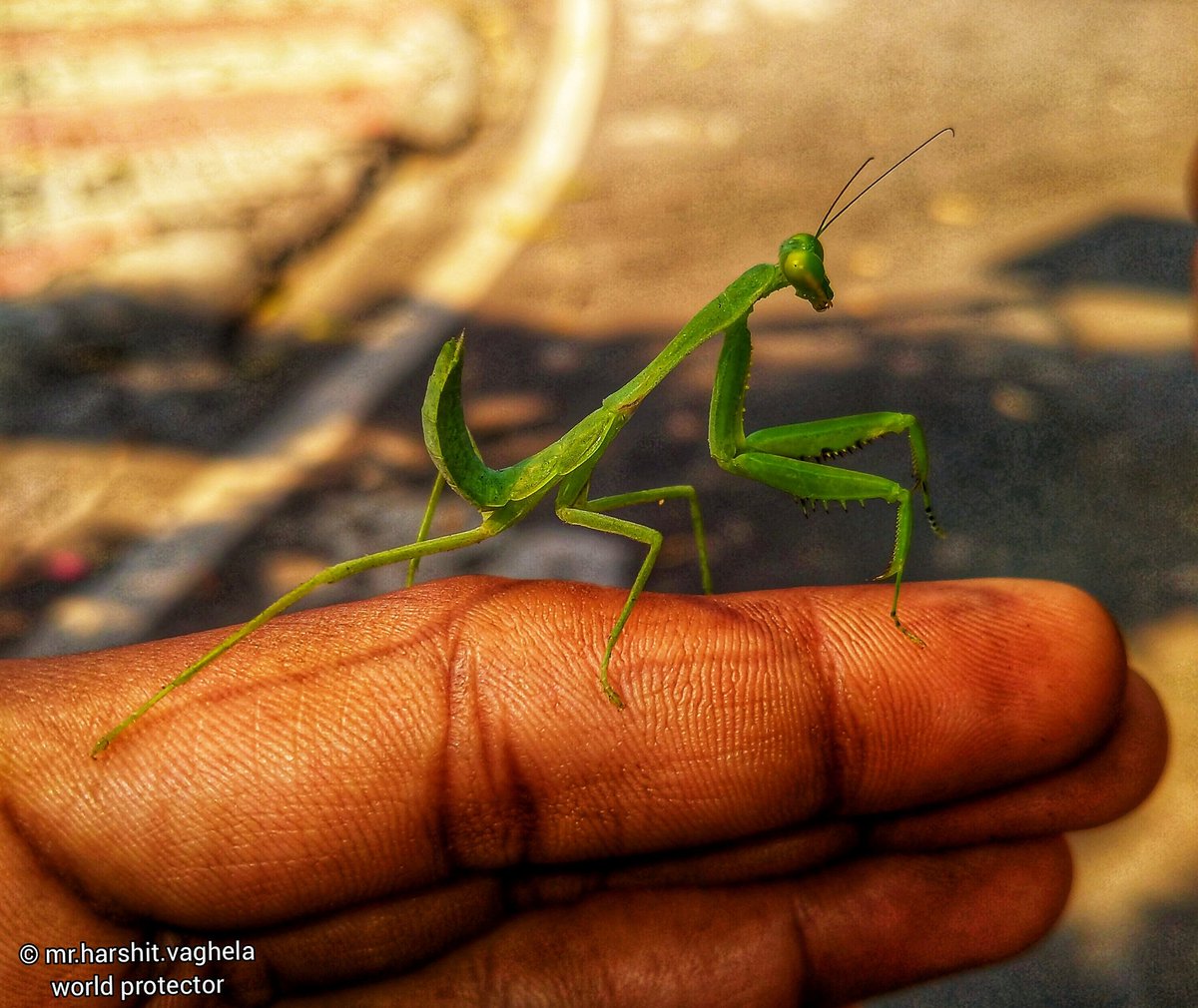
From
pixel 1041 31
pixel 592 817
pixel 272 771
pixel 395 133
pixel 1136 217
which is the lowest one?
pixel 592 817

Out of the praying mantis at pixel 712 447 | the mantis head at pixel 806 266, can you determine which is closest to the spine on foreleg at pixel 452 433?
the praying mantis at pixel 712 447

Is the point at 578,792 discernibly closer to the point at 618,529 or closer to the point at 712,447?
the point at 618,529

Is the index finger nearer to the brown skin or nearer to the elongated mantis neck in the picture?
the brown skin

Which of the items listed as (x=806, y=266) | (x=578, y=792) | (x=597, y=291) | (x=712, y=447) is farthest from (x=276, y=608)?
(x=597, y=291)

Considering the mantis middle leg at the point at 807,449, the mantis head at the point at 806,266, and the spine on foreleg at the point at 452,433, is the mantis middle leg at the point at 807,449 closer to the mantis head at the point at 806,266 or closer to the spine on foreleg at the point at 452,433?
the mantis head at the point at 806,266

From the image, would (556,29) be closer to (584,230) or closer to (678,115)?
(678,115)

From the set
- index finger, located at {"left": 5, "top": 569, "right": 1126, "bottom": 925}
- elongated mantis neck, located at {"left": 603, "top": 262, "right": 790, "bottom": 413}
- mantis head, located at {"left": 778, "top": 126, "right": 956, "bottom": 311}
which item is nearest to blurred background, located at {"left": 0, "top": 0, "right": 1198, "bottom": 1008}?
index finger, located at {"left": 5, "top": 569, "right": 1126, "bottom": 925}

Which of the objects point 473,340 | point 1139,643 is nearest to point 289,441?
point 473,340
